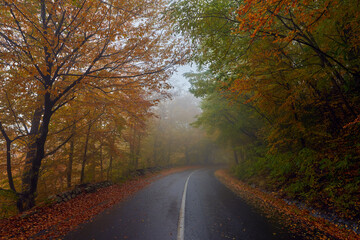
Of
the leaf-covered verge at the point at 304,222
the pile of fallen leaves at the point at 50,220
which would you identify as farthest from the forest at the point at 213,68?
the pile of fallen leaves at the point at 50,220

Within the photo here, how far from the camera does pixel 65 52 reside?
6.91 meters

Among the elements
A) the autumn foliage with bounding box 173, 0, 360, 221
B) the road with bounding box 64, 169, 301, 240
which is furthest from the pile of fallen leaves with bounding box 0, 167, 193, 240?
the autumn foliage with bounding box 173, 0, 360, 221

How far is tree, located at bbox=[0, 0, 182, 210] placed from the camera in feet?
18.2

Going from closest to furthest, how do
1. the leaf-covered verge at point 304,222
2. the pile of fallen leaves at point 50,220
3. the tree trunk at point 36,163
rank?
the leaf-covered verge at point 304,222
the pile of fallen leaves at point 50,220
the tree trunk at point 36,163

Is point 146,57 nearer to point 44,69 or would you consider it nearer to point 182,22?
point 182,22

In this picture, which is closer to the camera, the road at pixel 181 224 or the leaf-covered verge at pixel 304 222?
the leaf-covered verge at pixel 304 222

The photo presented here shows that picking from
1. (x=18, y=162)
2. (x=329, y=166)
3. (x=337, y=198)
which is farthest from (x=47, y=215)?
(x=329, y=166)

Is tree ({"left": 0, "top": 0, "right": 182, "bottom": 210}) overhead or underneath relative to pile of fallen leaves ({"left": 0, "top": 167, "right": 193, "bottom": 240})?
overhead

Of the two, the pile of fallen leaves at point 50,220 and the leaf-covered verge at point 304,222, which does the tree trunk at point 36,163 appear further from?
the leaf-covered verge at point 304,222

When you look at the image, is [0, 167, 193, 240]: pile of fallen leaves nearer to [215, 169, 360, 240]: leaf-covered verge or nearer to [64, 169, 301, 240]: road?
[64, 169, 301, 240]: road

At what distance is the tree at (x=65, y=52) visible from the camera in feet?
18.2

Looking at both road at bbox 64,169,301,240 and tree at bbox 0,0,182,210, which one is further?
tree at bbox 0,0,182,210

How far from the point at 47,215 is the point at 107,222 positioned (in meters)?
2.85

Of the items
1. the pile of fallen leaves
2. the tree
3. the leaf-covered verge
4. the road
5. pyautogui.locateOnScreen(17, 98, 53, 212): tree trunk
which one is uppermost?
the tree
